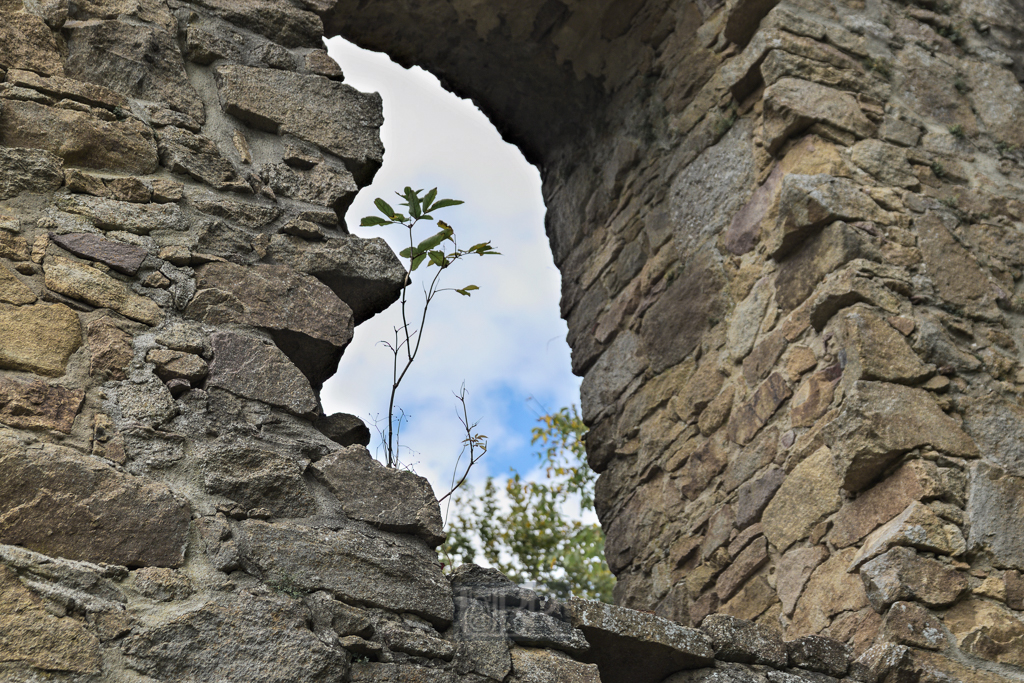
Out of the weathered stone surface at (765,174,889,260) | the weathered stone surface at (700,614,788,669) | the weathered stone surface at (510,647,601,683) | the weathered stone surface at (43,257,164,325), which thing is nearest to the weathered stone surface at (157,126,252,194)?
the weathered stone surface at (43,257,164,325)

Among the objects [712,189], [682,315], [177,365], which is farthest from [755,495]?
[177,365]

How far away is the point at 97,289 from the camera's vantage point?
1829 millimetres

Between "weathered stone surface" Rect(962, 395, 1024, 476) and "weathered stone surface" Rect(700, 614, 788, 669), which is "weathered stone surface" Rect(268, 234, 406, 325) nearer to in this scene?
"weathered stone surface" Rect(700, 614, 788, 669)

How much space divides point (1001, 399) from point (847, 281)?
57cm

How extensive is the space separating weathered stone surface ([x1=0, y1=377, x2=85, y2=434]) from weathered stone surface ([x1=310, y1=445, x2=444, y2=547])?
45 cm

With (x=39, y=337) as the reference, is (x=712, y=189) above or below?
above

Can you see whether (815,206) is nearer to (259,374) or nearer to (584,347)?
(584,347)

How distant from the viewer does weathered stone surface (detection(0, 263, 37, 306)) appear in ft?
5.65

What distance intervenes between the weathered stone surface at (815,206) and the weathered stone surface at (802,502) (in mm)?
696

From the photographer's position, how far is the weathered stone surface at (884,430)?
8.19 feet

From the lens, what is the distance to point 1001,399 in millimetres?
2721

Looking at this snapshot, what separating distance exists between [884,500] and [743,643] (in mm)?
620

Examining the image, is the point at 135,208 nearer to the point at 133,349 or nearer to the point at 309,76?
the point at 133,349

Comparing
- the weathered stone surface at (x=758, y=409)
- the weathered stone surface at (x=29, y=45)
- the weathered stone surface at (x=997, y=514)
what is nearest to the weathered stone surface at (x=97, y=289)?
the weathered stone surface at (x=29, y=45)
